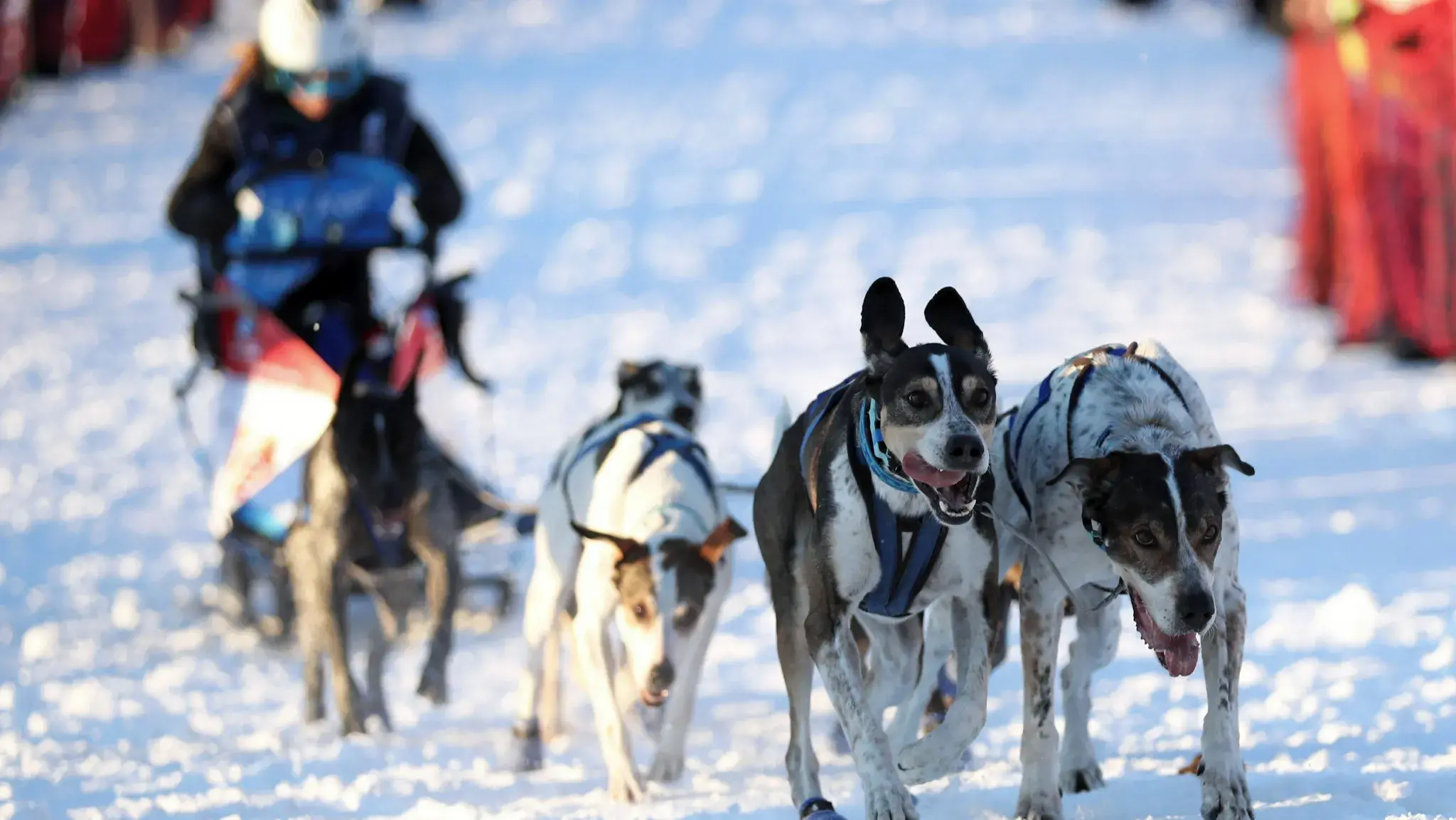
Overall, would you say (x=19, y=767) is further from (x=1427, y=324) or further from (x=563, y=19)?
(x=563, y=19)

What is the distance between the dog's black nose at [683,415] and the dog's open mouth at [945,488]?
7.66 ft

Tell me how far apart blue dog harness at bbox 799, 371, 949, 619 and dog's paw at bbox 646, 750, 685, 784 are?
1388 millimetres

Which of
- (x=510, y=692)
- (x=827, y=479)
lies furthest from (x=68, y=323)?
(x=827, y=479)

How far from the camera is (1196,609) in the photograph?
3863 millimetres

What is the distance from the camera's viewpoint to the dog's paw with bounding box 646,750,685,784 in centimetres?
554

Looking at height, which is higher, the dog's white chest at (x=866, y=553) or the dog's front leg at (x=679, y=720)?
the dog's white chest at (x=866, y=553)

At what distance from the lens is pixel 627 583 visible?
5.48 meters

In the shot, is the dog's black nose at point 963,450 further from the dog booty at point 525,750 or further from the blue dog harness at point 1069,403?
the dog booty at point 525,750

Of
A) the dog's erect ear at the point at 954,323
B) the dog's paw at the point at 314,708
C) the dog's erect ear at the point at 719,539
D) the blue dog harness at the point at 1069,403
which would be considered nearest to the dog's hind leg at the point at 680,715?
the dog's erect ear at the point at 719,539

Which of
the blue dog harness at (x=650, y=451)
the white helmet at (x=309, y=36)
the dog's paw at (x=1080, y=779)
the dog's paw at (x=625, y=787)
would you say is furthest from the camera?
the white helmet at (x=309, y=36)

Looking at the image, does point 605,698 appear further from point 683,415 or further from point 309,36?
point 309,36

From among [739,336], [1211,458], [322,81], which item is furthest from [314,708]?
[739,336]

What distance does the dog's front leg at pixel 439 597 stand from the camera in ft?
21.5

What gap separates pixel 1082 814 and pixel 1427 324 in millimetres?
7773
